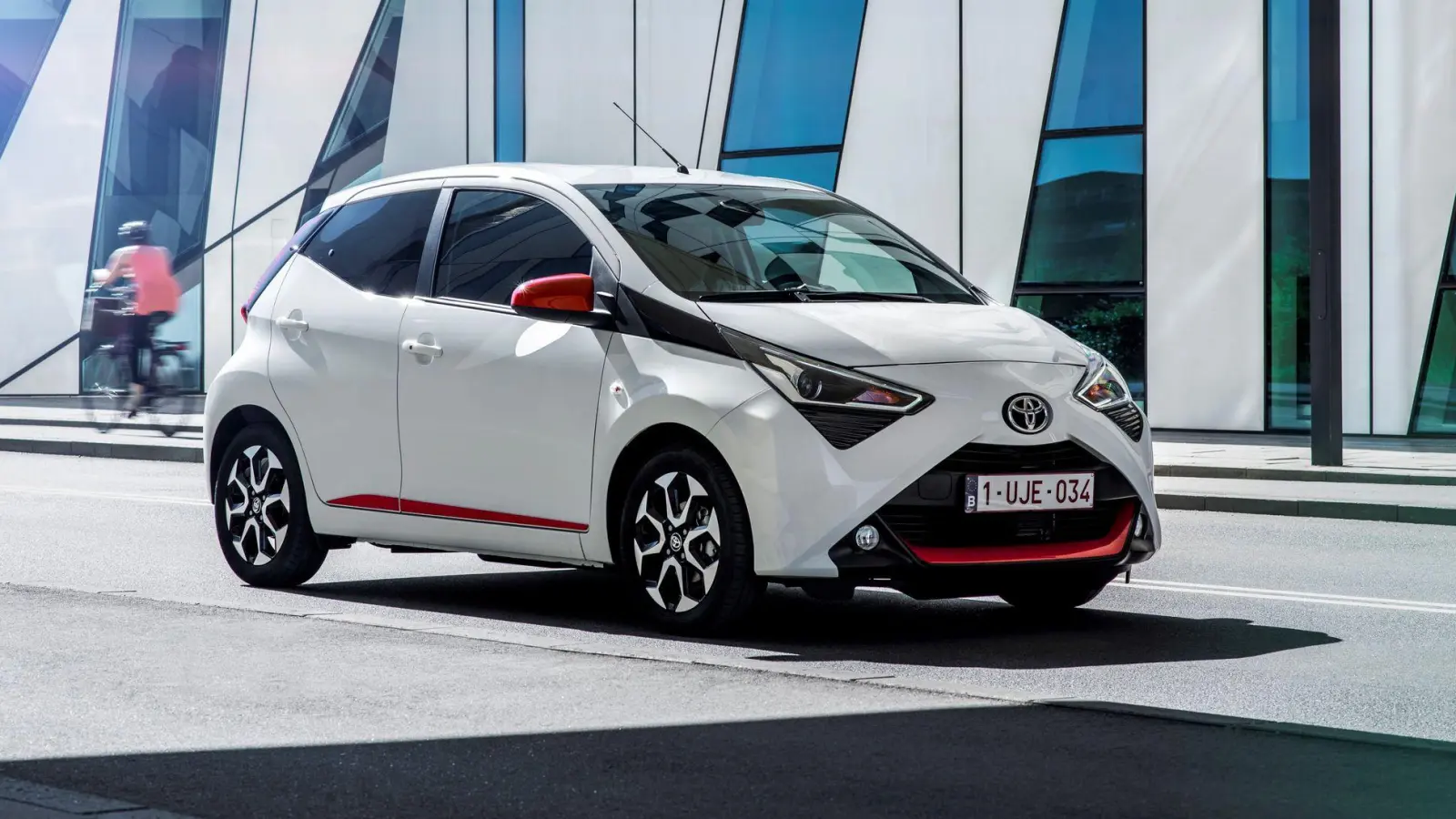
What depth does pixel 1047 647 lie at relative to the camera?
7051 mm

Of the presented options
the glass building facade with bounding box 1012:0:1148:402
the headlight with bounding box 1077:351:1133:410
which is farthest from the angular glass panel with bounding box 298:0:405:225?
the headlight with bounding box 1077:351:1133:410

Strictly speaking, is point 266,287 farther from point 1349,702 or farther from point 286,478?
point 1349,702

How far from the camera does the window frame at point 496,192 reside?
749 cm

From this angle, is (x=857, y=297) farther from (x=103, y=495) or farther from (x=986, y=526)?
(x=103, y=495)

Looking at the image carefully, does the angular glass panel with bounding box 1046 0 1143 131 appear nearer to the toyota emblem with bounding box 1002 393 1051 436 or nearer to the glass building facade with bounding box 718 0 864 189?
the glass building facade with bounding box 718 0 864 189

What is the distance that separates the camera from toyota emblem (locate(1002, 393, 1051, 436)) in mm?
6777

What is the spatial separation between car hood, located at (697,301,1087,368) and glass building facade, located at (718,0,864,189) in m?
15.3

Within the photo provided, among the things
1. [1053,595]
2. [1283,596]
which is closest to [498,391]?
[1053,595]

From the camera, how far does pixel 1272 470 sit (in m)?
14.8

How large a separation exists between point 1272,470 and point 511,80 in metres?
14.1

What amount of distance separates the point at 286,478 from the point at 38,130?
82.9 ft

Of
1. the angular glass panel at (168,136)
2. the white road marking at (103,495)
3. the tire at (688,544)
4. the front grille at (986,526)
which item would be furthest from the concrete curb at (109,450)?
the front grille at (986,526)

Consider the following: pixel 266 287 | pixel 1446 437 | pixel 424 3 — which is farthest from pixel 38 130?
pixel 266 287

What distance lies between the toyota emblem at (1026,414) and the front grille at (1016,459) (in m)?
0.07
